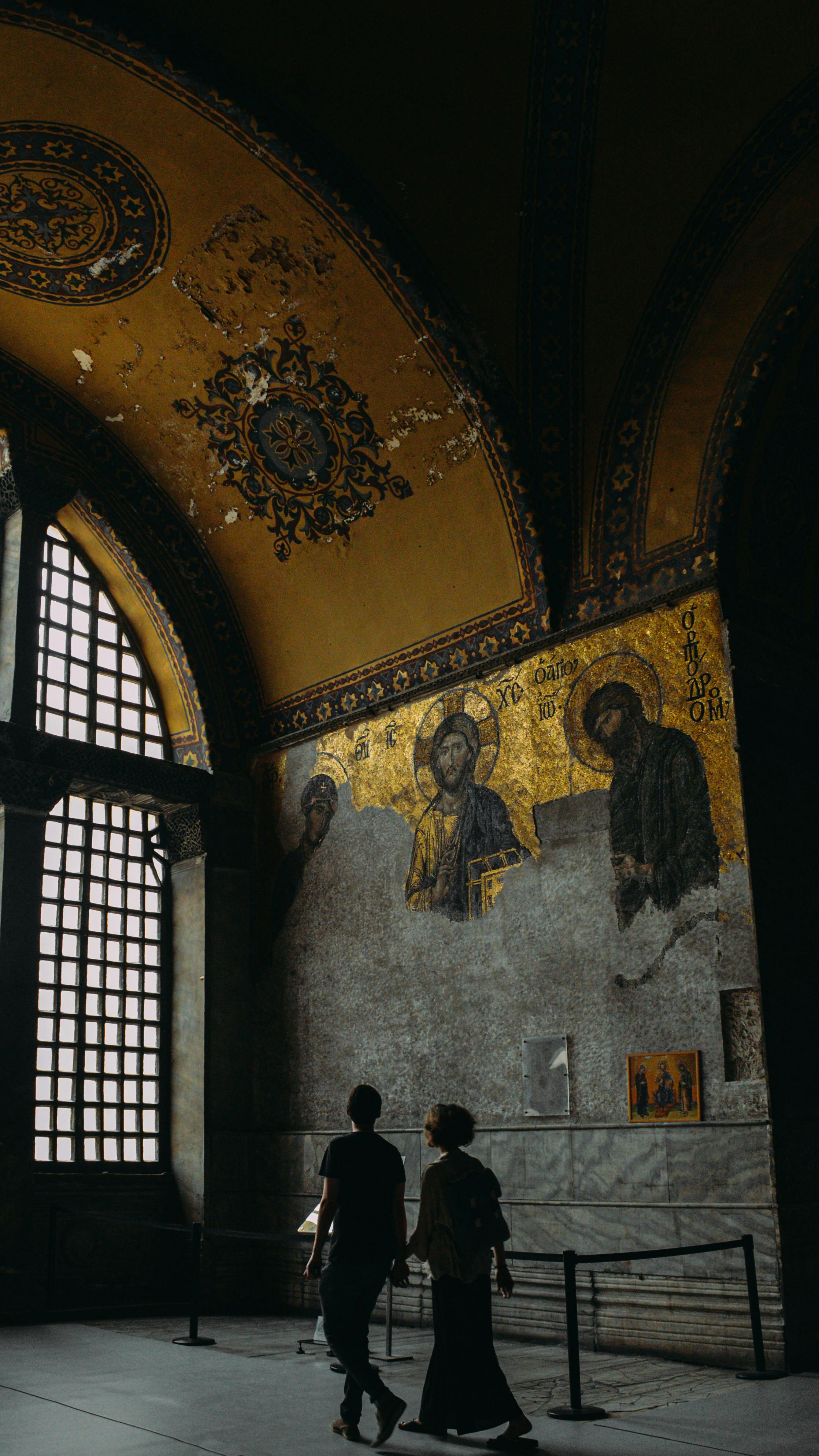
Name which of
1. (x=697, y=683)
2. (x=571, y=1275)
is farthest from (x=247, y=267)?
(x=571, y=1275)

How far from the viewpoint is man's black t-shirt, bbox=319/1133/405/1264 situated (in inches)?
210

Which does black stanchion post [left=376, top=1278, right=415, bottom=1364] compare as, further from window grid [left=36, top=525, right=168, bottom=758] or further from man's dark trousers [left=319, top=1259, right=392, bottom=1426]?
window grid [left=36, top=525, right=168, bottom=758]

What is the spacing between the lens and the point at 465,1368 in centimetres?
537

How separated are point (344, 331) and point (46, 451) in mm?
3281

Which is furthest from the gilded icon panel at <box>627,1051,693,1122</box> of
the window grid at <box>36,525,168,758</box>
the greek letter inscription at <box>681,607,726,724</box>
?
the window grid at <box>36,525,168,758</box>

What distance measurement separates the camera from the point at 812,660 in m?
9.89

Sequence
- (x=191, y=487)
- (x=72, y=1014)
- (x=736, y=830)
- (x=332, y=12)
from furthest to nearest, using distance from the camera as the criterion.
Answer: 1. (x=191, y=487)
2. (x=72, y=1014)
3. (x=736, y=830)
4. (x=332, y=12)

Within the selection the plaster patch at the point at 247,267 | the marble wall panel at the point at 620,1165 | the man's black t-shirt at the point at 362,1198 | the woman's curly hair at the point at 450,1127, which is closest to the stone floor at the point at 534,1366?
the marble wall panel at the point at 620,1165

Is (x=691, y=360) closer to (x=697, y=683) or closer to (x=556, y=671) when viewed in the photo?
(x=697, y=683)

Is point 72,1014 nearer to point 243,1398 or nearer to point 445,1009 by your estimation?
point 445,1009

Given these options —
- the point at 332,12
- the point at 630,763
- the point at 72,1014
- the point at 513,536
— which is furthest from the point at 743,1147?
the point at 332,12

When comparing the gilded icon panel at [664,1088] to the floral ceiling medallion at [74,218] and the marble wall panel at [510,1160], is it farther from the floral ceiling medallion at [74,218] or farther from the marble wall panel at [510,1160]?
the floral ceiling medallion at [74,218]

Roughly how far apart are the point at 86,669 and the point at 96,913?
93.8 inches

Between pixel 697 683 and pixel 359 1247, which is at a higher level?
pixel 697 683
